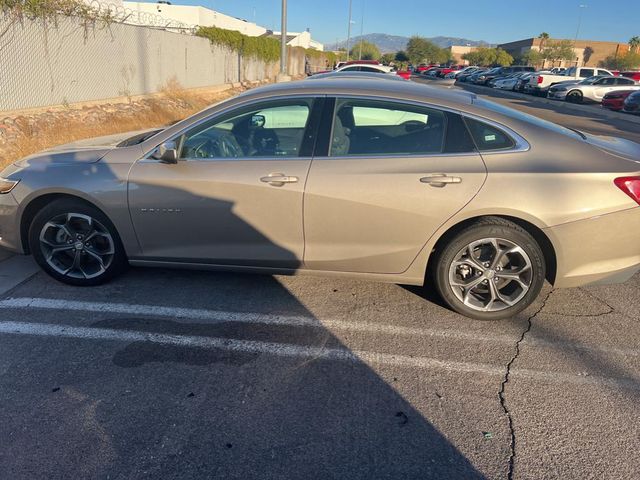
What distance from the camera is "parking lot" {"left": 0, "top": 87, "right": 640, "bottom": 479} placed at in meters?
2.41

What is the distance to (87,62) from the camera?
41.2 feet

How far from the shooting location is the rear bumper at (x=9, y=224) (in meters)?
3.96

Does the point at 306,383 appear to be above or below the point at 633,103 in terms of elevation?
below

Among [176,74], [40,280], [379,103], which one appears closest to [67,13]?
[176,74]

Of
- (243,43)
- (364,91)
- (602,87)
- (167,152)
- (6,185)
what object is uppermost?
(243,43)

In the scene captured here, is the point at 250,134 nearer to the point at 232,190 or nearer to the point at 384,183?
the point at 232,190

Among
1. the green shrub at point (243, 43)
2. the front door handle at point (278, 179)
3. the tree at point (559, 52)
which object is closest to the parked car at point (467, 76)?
the green shrub at point (243, 43)

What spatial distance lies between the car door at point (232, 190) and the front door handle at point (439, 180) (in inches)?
35.0

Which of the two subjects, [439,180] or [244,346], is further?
[439,180]

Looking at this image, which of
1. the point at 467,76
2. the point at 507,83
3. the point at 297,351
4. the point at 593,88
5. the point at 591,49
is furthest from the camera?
the point at 591,49

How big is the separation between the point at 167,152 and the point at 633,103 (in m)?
22.8

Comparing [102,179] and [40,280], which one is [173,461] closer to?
[102,179]

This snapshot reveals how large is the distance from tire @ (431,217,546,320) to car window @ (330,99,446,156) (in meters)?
0.70

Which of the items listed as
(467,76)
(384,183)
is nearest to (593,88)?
(467,76)
